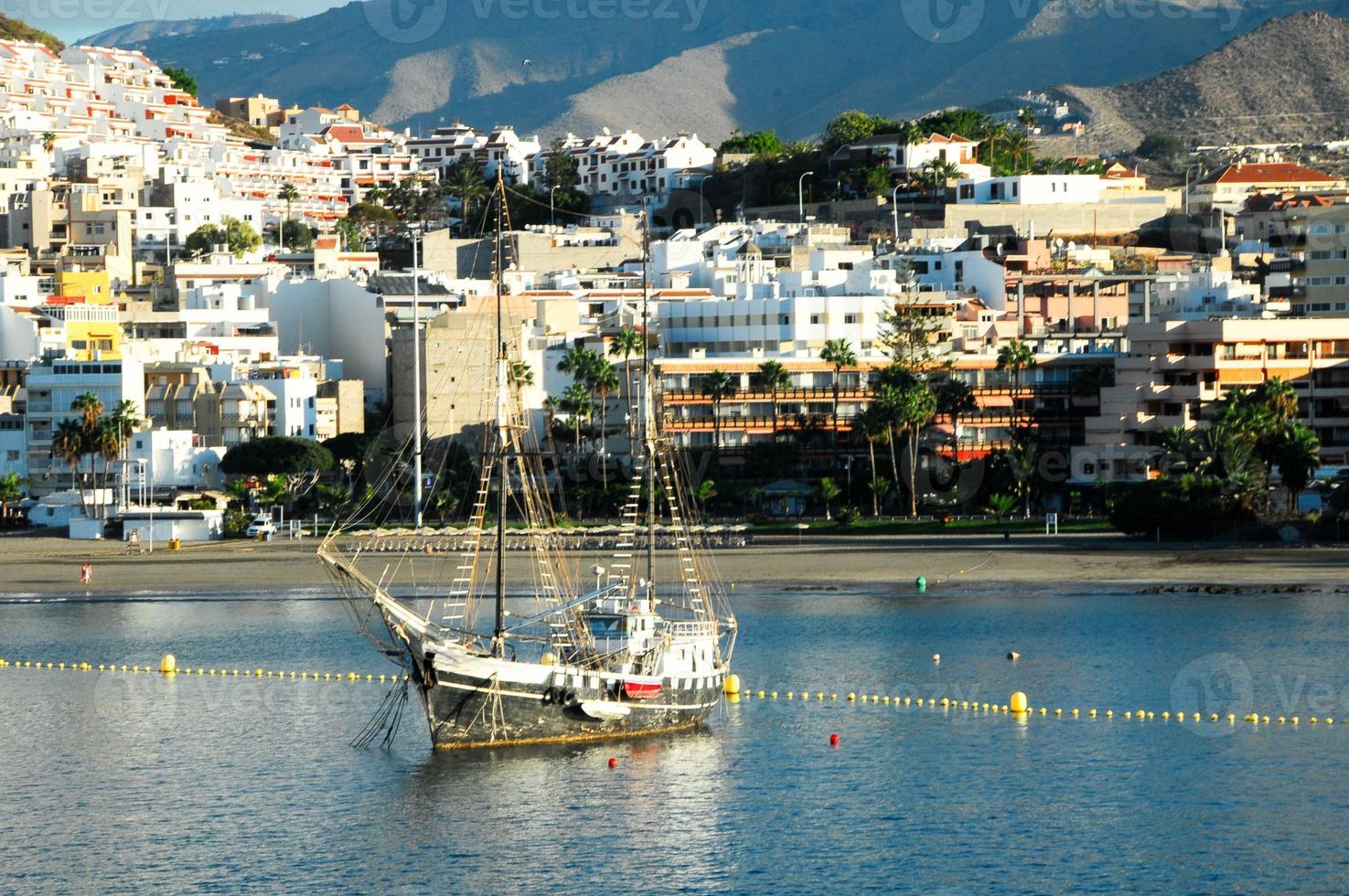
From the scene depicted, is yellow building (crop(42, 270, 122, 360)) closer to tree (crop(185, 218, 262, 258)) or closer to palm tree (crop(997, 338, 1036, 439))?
tree (crop(185, 218, 262, 258))

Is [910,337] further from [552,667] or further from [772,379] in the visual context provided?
[552,667]

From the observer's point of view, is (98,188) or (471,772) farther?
(98,188)

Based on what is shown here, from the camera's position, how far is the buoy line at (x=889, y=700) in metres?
64.7

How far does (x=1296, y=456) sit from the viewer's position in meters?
108

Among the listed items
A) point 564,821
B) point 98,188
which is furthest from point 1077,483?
point 98,188

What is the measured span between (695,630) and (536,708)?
6.42m

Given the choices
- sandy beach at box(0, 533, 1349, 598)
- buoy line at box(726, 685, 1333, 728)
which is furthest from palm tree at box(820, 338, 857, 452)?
buoy line at box(726, 685, 1333, 728)

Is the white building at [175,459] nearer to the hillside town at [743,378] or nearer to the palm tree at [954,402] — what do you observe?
the hillside town at [743,378]

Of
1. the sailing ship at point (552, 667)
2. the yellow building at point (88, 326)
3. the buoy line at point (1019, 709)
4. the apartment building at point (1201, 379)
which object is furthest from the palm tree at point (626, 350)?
the sailing ship at point (552, 667)

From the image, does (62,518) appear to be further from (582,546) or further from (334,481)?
(582,546)

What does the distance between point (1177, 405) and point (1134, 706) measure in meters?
63.6

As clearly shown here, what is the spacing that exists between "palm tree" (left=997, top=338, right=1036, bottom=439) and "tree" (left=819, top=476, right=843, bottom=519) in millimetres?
12244

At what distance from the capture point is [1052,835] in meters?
51.0

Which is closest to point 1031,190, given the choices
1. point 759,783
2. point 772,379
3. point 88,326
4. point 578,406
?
point 772,379
